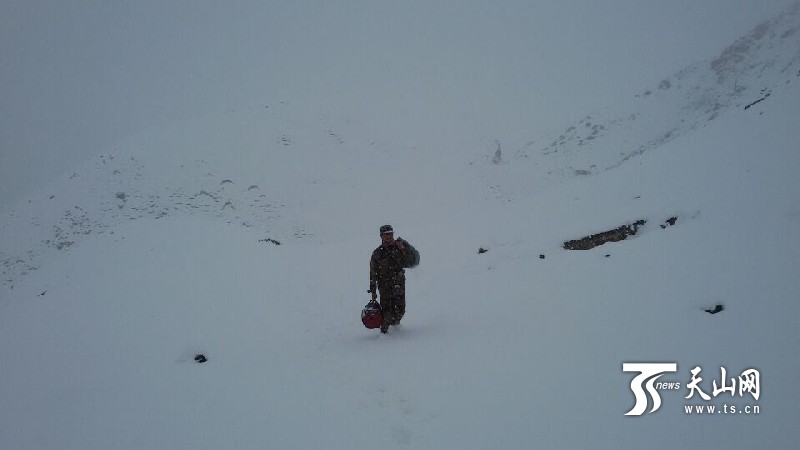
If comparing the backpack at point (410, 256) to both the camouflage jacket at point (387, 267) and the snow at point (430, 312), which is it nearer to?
the camouflage jacket at point (387, 267)

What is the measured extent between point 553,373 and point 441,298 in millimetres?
6146

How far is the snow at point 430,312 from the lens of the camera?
4.50 meters

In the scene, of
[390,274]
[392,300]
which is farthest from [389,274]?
[392,300]

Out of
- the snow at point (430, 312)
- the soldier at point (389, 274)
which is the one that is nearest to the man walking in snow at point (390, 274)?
the soldier at point (389, 274)

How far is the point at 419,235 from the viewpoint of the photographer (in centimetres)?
2047

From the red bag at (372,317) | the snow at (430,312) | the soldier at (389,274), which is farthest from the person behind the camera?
the soldier at (389,274)

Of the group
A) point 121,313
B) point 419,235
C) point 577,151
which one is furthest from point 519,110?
point 121,313

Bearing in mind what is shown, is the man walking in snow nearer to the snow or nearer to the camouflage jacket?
the camouflage jacket

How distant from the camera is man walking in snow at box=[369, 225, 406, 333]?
26.1 ft

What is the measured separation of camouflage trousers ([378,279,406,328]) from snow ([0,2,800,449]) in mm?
383

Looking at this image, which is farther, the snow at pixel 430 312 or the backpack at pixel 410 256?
the backpack at pixel 410 256

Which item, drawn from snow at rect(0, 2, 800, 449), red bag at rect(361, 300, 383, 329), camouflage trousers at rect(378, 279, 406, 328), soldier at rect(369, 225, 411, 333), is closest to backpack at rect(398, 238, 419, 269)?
soldier at rect(369, 225, 411, 333)

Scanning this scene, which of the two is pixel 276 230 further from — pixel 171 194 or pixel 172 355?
pixel 172 355

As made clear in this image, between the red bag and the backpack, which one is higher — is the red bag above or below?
below
